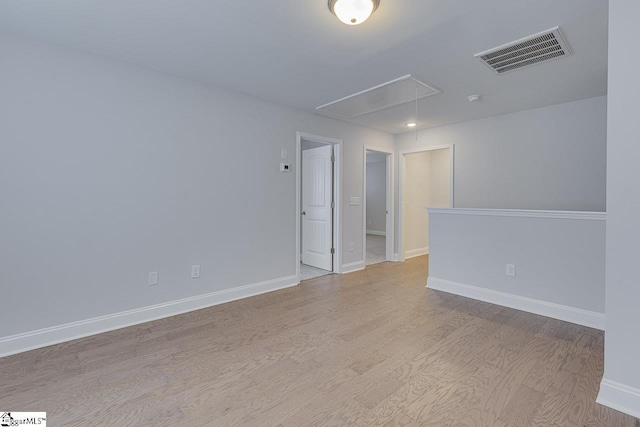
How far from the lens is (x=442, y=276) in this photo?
12.4 ft

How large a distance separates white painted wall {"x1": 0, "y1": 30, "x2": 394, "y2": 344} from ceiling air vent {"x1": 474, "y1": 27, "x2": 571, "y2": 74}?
7.86ft

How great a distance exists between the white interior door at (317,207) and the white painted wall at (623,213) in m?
3.33

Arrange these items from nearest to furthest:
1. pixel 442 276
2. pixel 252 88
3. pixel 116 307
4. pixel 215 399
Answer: pixel 215 399 → pixel 116 307 → pixel 252 88 → pixel 442 276

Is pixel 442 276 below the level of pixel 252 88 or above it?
below

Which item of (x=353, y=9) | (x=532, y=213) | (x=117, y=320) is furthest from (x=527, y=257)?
(x=117, y=320)

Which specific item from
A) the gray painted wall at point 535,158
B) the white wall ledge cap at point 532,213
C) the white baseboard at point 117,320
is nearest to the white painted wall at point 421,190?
the gray painted wall at point 535,158

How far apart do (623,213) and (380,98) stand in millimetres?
2523

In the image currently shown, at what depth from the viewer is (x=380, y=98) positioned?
350 cm

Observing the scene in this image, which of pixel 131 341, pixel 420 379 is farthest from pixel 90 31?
pixel 420 379

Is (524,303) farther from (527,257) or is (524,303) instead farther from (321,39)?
(321,39)

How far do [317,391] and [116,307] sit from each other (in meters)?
2.06

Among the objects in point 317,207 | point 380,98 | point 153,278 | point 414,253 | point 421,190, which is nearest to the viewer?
point 153,278

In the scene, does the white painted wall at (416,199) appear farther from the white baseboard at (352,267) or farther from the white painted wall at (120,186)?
the white painted wall at (120,186)

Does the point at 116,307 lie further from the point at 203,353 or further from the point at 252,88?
the point at 252,88
